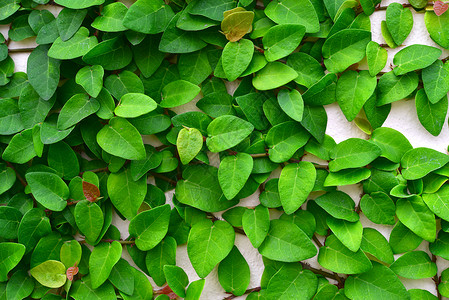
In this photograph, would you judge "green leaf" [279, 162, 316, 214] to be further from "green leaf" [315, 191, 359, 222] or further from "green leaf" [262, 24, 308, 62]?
"green leaf" [262, 24, 308, 62]

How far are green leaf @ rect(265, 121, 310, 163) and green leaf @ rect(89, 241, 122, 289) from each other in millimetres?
416

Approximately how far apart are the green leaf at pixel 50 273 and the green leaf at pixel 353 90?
0.74 meters

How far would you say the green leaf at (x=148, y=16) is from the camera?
31.0 inches

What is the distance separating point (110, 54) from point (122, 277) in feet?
1.70

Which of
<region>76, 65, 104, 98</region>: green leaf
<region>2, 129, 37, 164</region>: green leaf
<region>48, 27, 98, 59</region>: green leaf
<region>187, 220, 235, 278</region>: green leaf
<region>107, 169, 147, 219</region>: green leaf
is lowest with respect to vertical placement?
<region>187, 220, 235, 278</region>: green leaf

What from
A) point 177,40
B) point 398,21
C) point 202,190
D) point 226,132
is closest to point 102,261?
point 202,190

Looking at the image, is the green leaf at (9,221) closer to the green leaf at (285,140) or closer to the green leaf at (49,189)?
the green leaf at (49,189)

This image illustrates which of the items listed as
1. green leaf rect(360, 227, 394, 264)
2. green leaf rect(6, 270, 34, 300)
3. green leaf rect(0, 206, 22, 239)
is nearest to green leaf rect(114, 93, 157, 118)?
green leaf rect(0, 206, 22, 239)

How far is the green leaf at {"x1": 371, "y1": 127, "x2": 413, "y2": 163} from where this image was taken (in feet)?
2.73

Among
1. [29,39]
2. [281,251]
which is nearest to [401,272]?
[281,251]

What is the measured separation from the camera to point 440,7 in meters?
0.77

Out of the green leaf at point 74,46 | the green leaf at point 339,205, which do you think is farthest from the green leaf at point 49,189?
the green leaf at point 339,205

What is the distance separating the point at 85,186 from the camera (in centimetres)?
82

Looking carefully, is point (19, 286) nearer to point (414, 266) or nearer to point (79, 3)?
point (79, 3)
